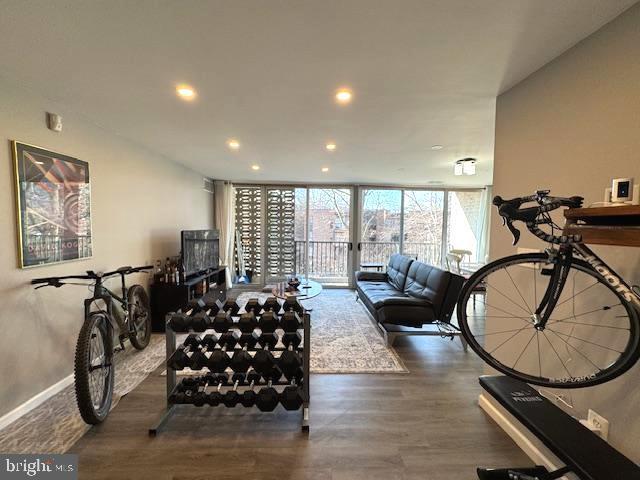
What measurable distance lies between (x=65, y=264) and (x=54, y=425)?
1.18 metres

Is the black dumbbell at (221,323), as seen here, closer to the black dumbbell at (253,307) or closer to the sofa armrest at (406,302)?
the black dumbbell at (253,307)

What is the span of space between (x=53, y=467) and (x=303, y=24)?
267cm

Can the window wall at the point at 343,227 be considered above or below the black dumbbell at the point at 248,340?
above

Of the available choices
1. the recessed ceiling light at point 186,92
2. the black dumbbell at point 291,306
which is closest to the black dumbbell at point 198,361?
the black dumbbell at point 291,306

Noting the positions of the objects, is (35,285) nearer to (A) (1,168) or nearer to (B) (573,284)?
(A) (1,168)

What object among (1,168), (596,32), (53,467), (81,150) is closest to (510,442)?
(596,32)

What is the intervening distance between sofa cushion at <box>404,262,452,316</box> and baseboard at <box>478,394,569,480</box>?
3.87 ft

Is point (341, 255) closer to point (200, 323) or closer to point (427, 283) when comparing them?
point (427, 283)

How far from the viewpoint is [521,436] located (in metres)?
1.72

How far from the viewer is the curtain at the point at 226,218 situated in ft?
18.7

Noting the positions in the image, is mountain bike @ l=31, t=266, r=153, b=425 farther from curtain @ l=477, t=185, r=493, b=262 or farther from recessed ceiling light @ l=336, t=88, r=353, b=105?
curtain @ l=477, t=185, r=493, b=262

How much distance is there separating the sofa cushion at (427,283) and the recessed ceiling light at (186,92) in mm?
3062

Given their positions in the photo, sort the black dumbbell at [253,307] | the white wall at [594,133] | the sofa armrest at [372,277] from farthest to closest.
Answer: the sofa armrest at [372,277] → the black dumbbell at [253,307] → the white wall at [594,133]

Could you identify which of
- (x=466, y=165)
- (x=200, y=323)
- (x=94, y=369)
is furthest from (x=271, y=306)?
(x=466, y=165)
